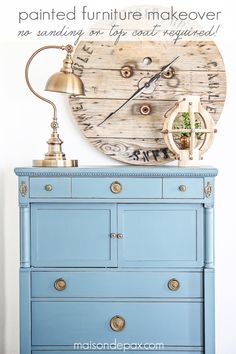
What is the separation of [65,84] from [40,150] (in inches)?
21.2

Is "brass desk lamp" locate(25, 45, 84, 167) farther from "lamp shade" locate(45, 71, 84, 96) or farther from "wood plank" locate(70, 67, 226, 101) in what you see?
"wood plank" locate(70, 67, 226, 101)

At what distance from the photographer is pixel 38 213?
2.60 m

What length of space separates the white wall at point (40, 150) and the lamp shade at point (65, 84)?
0.37 m

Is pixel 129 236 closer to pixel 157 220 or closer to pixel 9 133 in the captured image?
pixel 157 220

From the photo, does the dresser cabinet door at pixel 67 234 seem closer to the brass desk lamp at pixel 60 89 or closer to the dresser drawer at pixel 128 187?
the dresser drawer at pixel 128 187

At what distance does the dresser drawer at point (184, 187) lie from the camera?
8.40ft

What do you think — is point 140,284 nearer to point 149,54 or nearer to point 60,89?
point 60,89

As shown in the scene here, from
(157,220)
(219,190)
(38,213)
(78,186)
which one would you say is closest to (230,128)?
(219,190)

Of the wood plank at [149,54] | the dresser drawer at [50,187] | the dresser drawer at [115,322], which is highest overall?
the wood plank at [149,54]

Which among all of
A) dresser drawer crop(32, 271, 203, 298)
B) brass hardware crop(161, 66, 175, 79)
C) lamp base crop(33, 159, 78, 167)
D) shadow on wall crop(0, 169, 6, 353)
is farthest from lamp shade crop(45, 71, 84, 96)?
dresser drawer crop(32, 271, 203, 298)

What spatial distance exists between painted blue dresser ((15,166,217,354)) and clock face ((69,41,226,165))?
0.50 meters

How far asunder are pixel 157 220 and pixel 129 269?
10.3 inches

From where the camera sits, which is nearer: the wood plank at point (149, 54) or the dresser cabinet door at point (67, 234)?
the dresser cabinet door at point (67, 234)

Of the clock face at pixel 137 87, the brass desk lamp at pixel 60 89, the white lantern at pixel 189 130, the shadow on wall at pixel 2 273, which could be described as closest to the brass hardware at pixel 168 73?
the clock face at pixel 137 87
